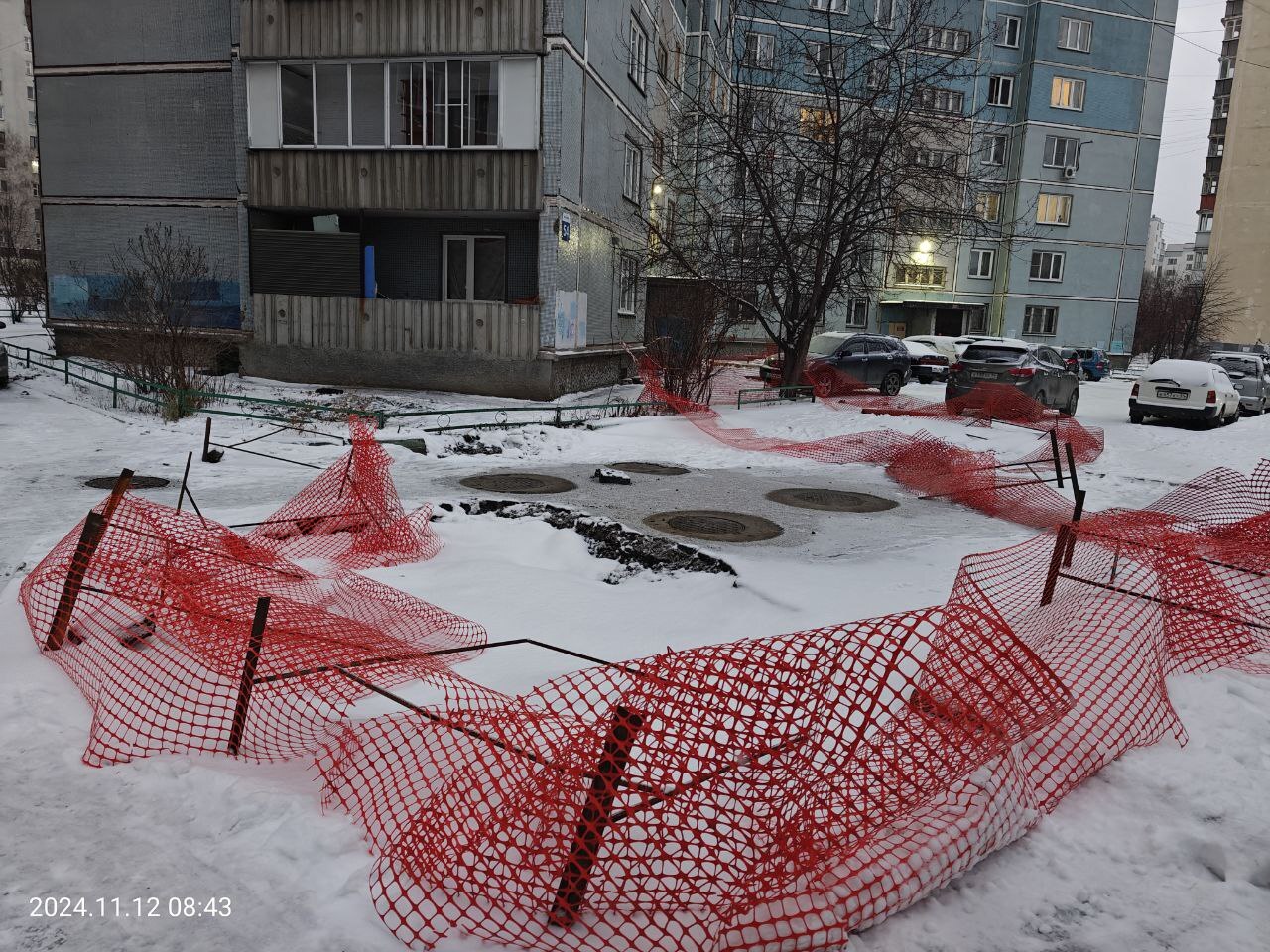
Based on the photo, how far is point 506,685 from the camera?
388cm

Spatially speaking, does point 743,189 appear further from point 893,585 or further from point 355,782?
point 355,782

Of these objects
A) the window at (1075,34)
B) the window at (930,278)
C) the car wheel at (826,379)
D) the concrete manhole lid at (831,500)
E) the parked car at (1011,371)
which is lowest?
the concrete manhole lid at (831,500)

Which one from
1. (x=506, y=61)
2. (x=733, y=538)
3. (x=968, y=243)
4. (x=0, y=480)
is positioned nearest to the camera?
(x=733, y=538)

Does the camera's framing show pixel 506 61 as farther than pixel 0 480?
Yes

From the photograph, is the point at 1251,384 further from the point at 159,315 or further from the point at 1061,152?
the point at 159,315

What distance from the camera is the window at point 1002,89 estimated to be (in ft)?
132

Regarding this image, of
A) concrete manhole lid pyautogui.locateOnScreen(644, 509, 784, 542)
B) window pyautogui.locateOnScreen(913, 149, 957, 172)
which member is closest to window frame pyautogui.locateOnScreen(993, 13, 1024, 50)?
window pyautogui.locateOnScreen(913, 149, 957, 172)

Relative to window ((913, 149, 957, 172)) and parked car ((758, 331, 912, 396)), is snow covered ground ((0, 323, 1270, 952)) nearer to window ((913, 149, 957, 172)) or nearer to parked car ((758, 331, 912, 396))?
window ((913, 149, 957, 172))

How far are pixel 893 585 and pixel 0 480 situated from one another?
8701mm

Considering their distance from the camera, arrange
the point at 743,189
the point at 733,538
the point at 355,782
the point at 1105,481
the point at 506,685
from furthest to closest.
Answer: the point at 743,189, the point at 1105,481, the point at 733,538, the point at 506,685, the point at 355,782

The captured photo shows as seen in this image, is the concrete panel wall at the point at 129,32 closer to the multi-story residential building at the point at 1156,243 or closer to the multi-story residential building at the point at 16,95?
the multi-story residential building at the point at 16,95

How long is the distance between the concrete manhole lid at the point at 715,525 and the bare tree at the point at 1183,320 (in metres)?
44.1

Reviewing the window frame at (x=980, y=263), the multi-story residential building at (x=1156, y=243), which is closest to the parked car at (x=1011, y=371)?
the window frame at (x=980, y=263)

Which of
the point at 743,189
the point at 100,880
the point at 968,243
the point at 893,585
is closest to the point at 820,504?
the point at 893,585
